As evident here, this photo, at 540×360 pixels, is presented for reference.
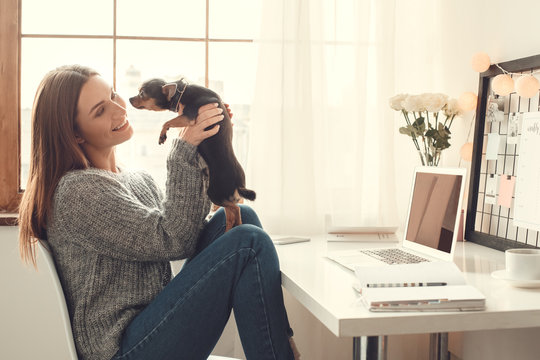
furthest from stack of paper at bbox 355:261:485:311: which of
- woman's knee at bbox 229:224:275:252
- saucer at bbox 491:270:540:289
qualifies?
woman's knee at bbox 229:224:275:252

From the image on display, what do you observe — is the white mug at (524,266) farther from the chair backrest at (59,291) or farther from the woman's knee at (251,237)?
the chair backrest at (59,291)

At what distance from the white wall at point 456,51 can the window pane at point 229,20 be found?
24.0 inches

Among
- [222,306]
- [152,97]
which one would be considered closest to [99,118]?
[152,97]

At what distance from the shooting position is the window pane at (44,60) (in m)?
2.33

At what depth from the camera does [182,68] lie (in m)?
2.39

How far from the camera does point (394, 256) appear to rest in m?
1.62

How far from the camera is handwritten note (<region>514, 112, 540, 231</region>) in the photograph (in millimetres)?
1622

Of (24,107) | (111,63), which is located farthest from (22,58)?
(111,63)

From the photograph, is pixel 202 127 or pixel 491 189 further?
pixel 491 189

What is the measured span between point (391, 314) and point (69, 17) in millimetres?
1881

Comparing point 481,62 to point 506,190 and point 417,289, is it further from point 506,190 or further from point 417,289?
point 417,289

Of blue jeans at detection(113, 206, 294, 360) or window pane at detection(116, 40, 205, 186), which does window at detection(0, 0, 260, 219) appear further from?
blue jeans at detection(113, 206, 294, 360)

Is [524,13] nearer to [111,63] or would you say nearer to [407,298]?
[407,298]

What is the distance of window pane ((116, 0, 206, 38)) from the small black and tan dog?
86 cm
